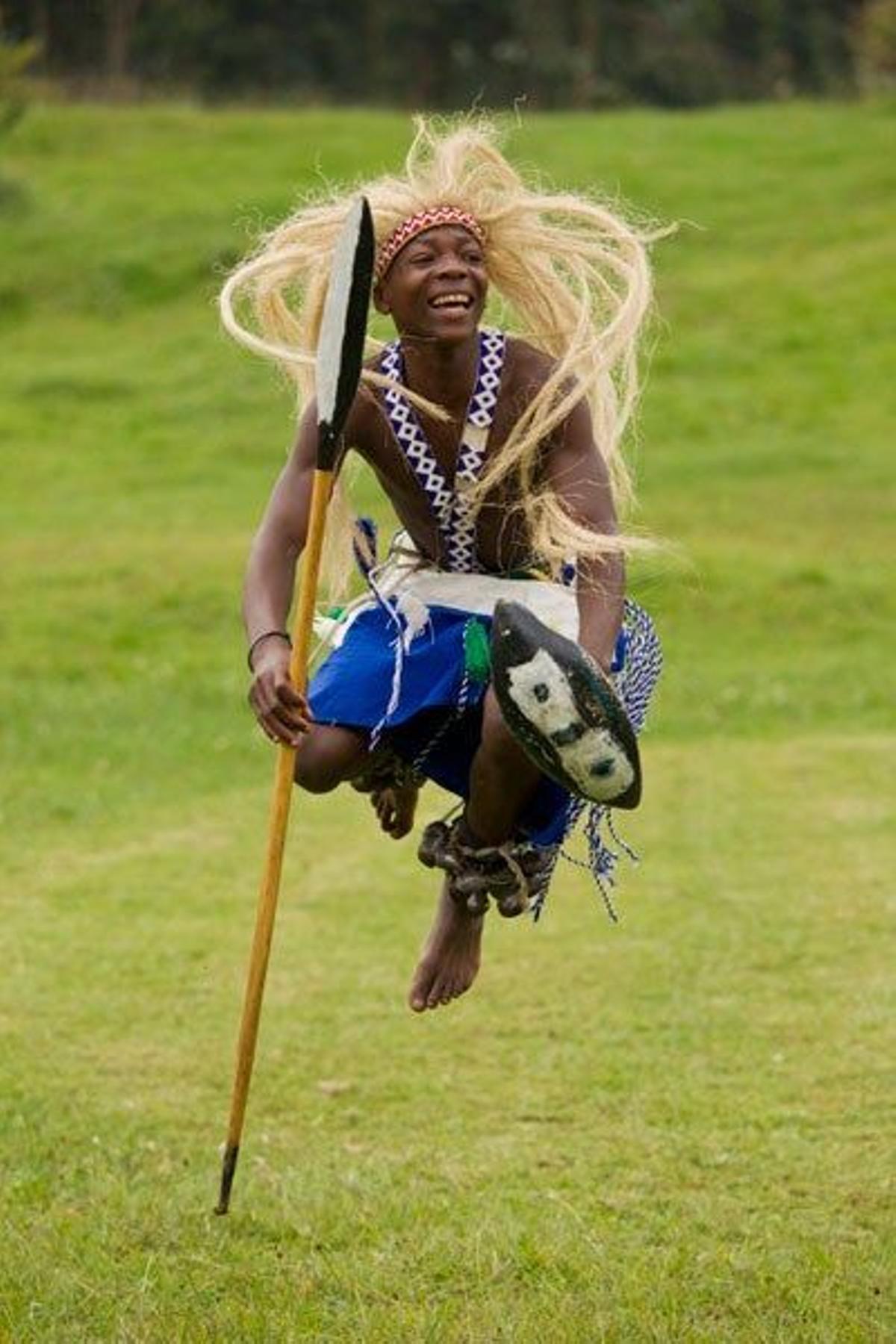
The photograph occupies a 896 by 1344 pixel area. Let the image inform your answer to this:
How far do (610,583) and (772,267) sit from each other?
25.7 meters

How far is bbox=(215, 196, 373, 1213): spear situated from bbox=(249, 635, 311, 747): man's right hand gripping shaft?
0.07 m

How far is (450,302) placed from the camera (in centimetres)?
602

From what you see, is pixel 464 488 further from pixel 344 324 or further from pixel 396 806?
pixel 396 806

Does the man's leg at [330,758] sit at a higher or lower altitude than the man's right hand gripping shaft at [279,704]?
lower

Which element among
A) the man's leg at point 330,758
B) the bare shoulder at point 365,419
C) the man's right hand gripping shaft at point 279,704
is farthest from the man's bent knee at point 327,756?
the bare shoulder at point 365,419

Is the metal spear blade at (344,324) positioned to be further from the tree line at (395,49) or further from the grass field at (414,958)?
the tree line at (395,49)

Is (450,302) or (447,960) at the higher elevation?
(450,302)

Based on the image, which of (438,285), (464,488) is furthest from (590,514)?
(438,285)

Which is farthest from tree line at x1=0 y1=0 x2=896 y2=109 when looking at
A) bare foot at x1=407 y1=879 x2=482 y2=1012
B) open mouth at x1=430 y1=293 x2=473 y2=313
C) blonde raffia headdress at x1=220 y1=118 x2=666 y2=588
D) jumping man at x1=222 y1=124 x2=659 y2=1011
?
open mouth at x1=430 y1=293 x2=473 y2=313

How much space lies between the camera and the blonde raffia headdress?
6.08m

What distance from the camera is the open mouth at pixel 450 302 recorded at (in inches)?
237

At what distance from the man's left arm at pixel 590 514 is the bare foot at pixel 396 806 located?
29.2 inches

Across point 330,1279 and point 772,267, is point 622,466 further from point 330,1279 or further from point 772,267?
point 772,267

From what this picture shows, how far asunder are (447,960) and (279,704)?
1091 millimetres
